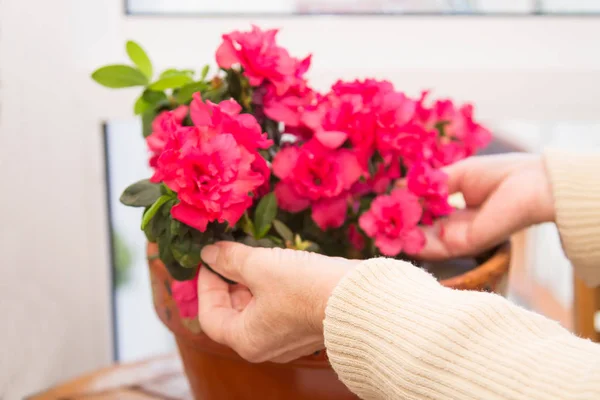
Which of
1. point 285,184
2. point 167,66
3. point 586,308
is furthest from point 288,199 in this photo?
point 586,308

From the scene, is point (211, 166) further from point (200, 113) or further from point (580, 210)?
point (580, 210)

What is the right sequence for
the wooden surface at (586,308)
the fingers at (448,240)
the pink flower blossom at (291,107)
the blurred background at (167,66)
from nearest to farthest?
the pink flower blossom at (291,107), the fingers at (448,240), the blurred background at (167,66), the wooden surface at (586,308)

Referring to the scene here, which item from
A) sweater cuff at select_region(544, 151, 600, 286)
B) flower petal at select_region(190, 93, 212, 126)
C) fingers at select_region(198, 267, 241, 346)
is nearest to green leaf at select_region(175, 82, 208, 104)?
flower petal at select_region(190, 93, 212, 126)

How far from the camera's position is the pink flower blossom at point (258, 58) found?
0.63m

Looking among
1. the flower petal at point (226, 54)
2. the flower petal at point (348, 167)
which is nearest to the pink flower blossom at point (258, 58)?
the flower petal at point (226, 54)

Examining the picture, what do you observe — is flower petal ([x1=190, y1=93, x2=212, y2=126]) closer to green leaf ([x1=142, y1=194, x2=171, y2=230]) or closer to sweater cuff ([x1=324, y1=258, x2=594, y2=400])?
green leaf ([x1=142, y1=194, x2=171, y2=230])

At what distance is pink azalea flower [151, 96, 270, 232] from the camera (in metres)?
0.53

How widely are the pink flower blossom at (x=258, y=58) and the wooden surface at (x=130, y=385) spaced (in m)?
0.52

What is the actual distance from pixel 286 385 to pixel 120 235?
0.73 m

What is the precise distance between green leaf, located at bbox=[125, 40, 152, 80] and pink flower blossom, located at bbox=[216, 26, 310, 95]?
13 centimetres

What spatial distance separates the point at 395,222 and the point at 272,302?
0.67 feet

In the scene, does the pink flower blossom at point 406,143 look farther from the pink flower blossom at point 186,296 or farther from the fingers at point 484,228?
the pink flower blossom at point 186,296

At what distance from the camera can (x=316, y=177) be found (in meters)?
0.68

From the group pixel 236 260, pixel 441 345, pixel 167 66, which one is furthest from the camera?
pixel 167 66
